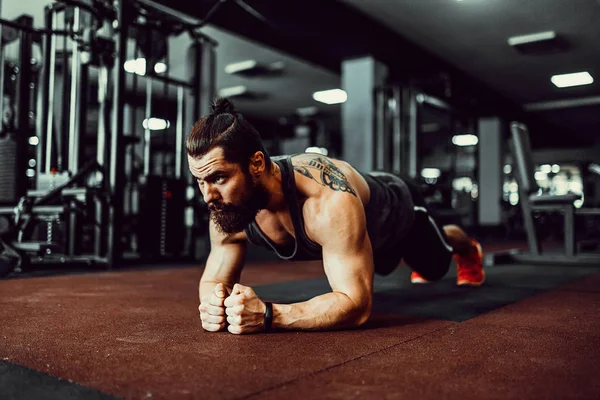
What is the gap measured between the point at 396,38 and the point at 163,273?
4.59m

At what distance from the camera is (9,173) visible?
165 inches

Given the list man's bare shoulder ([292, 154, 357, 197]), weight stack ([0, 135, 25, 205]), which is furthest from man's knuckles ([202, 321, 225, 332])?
weight stack ([0, 135, 25, 205])

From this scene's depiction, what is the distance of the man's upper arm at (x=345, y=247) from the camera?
1.52 metres

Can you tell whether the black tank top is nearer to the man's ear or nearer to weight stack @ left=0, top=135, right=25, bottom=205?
the man's ear

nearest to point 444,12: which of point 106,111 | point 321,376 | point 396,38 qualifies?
point 396,38

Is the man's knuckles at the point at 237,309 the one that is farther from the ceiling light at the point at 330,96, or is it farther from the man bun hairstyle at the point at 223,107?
the ceiling light at the point at 330,96

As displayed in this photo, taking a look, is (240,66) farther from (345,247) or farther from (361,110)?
(345,247)

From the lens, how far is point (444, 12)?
584cm

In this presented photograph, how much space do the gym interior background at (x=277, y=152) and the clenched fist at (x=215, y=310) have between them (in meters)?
0.06

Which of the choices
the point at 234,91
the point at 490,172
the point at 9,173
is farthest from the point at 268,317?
the point at 490,172

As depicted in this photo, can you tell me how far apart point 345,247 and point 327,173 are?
0.27 m

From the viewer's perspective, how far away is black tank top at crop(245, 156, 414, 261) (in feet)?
5.36

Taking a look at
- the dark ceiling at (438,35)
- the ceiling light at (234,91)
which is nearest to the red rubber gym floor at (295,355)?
the dark ceiling at (438,35)

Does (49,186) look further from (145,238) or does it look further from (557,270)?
(557,270)
